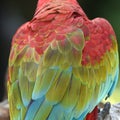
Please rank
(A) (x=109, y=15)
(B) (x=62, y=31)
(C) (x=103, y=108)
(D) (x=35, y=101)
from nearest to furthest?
(D) (x=35, y=101) < (B) (x=62, y=31) < (C) (x=103, y=108) < (A) (x=109, y=15)

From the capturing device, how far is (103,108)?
7.01ft

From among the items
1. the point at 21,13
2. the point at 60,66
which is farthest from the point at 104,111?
the point at 21,13

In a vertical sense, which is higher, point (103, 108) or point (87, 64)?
point (87, 64)

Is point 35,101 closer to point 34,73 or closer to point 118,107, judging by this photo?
point 34,73

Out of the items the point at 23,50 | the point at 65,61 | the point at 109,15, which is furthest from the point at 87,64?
the point at 109,15

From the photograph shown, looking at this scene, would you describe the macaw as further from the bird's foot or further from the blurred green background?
the blurred green background

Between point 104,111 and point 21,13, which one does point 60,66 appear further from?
point 21,13

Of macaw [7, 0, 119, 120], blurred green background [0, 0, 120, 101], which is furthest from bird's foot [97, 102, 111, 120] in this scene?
blurred green background [0, 0, 120, 101]

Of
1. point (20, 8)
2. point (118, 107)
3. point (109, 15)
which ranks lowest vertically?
point (118, 107)

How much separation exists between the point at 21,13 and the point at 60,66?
2.96 ft

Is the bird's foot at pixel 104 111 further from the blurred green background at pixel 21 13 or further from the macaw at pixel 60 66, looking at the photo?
the blurred green background at pixel 21 13

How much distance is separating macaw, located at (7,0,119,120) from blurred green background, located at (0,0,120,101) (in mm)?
638

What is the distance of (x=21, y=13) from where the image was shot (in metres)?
2.57

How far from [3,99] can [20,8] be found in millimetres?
428
